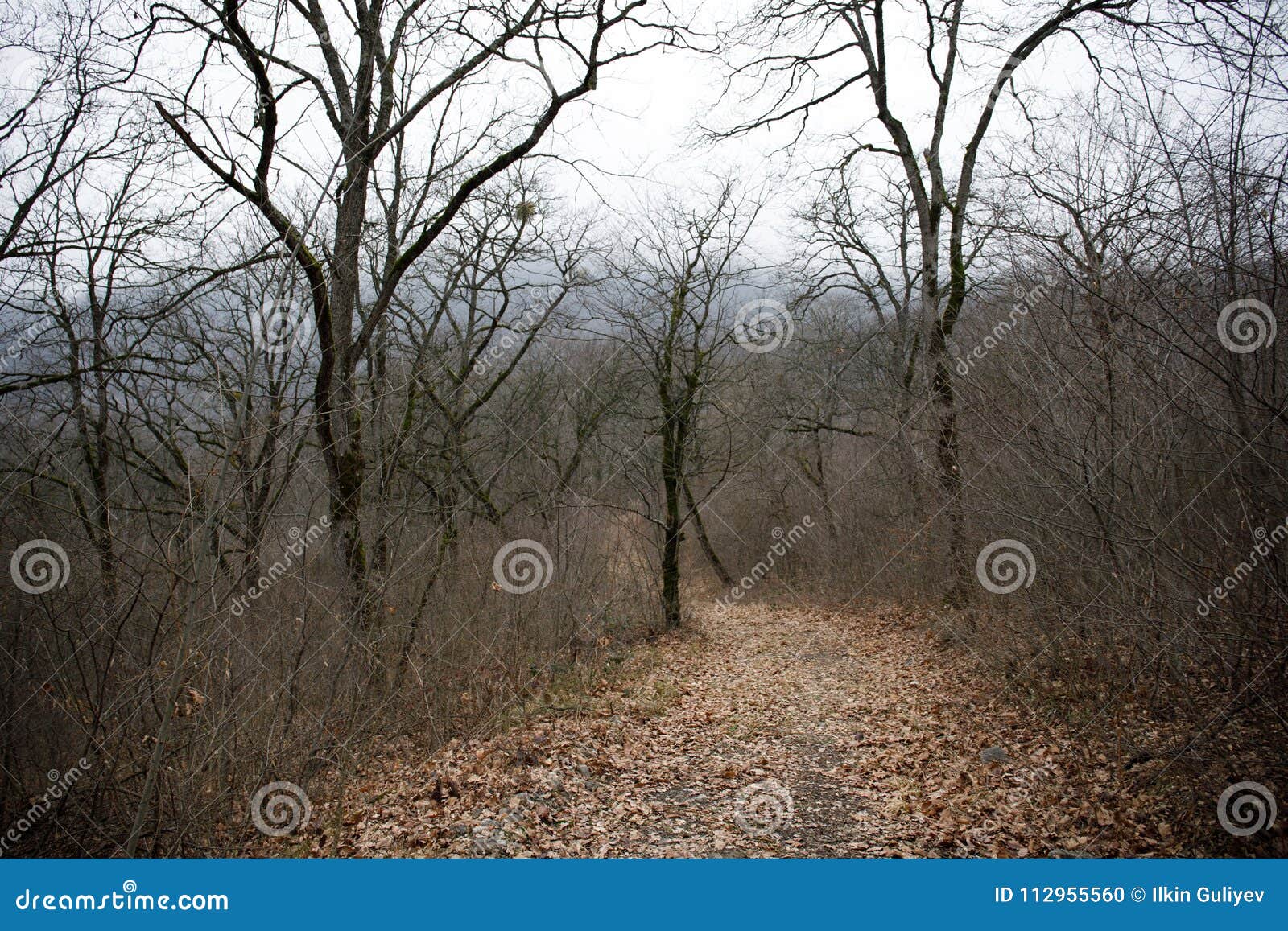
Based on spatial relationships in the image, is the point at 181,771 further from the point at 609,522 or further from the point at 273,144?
the point at 609,522

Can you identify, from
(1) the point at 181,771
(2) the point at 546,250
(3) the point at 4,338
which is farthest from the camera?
(2) the point at 546,250

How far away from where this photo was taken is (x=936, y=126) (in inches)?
420

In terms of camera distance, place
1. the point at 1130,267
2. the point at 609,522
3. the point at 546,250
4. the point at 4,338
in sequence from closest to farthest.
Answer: the point at 1130,267 < the point at 4,338 < the point at 609,522 < the point at 546,250

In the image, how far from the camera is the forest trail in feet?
14.3

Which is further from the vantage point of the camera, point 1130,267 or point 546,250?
point 546,250

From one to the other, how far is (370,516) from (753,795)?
3.48m

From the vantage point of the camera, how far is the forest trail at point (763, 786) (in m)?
4.36

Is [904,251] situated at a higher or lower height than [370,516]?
higher

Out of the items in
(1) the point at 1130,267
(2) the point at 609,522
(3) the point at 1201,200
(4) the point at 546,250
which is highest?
(4) the point at 546,250

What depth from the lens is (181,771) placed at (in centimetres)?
405

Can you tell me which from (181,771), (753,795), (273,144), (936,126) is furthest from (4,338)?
(936,126)

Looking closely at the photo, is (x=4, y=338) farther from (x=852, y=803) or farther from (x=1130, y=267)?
(x=1130, y=267)

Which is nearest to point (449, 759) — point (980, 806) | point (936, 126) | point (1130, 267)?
point (980, 806)

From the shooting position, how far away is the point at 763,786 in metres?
5.49
